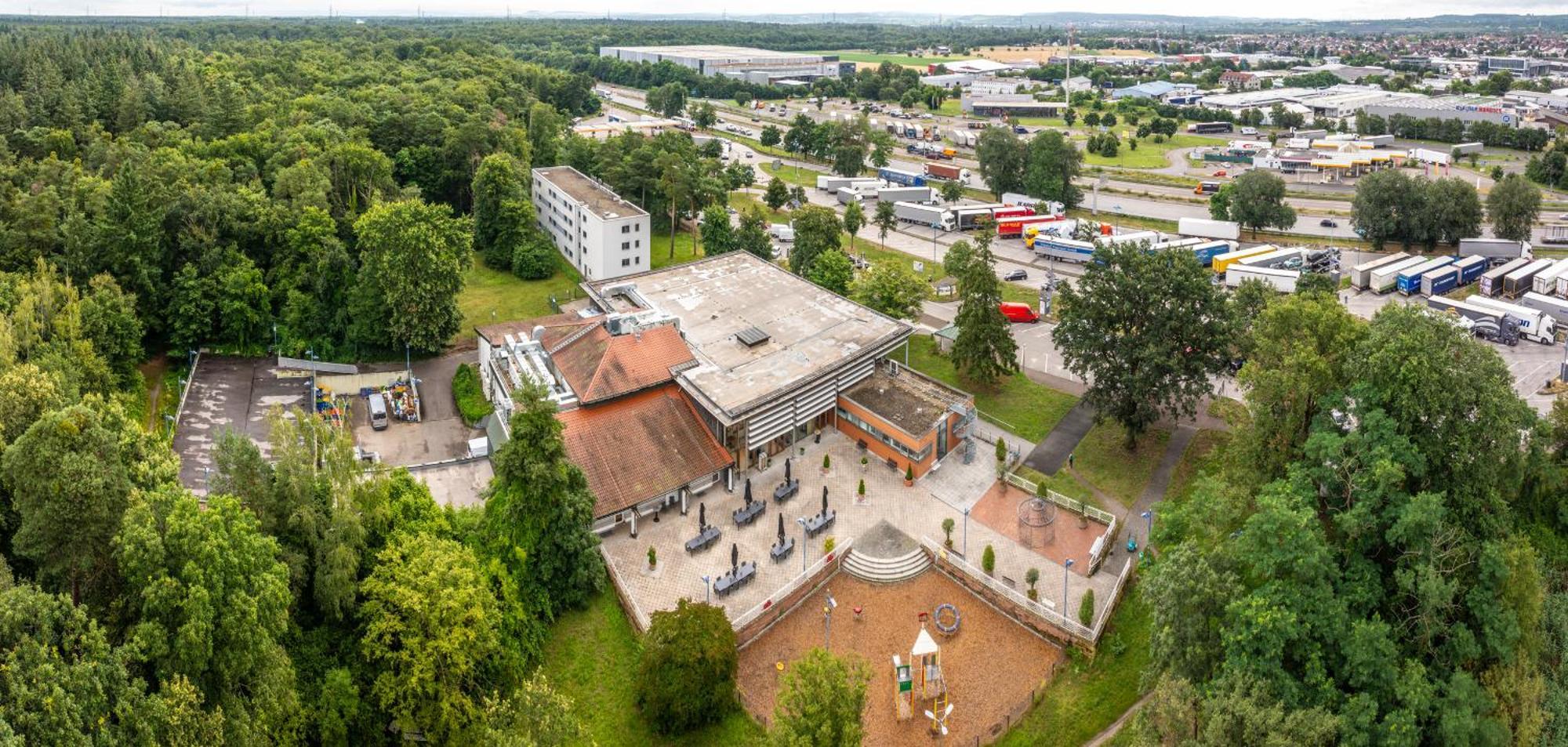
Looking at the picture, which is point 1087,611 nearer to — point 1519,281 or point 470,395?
point 470,395

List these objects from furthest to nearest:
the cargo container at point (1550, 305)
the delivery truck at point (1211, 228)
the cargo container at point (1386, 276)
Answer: the delivery truck at point (1211, 228), the cargo container at point (1386, 276), the cargo container at point (1550, 305)

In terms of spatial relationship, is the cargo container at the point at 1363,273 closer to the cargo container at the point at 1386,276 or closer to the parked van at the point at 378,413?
the cargo container at the point at 1386,276

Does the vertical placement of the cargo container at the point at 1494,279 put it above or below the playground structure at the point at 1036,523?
above

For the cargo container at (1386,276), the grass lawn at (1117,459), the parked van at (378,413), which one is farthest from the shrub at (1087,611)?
the cargo container at (1386,276)

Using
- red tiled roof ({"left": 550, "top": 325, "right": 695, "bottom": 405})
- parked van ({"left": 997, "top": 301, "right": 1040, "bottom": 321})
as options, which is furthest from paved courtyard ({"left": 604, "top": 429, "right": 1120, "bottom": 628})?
parked van ({"left": 997, "top": 301, "right": 1040, "bottom": 321})

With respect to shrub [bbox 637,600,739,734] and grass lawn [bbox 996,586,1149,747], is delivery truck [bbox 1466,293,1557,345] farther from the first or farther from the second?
shrub [bbox 637,600,739,734]

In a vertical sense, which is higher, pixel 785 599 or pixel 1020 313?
pixel 1020 313

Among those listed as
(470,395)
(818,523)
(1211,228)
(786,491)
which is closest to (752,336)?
(786,491)
